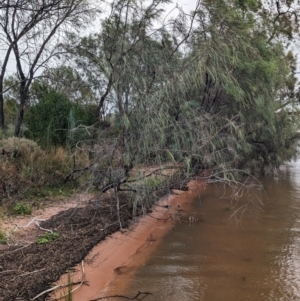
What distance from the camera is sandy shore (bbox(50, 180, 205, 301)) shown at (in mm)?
5629

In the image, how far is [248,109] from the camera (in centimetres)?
1425

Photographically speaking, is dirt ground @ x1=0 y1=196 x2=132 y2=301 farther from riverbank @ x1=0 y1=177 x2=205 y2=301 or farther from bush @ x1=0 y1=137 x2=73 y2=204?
bush @ x1=0 y1=137 x2=73 y2=204

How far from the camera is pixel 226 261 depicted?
7242mm

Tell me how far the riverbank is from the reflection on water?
42 centimetres

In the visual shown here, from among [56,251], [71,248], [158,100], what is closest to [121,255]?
[71,248]

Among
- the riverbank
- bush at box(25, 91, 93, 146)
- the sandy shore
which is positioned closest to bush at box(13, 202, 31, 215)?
the riverbank

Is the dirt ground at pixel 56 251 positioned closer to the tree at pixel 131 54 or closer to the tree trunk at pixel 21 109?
the tree at pixel 131 54

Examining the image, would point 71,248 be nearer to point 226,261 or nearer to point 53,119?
point 226,261

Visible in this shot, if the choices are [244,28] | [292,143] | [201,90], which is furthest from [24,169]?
[292,143]

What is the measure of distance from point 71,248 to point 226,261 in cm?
284

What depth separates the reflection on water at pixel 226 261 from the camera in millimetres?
6016

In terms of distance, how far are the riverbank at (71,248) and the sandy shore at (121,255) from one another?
22 millimetres

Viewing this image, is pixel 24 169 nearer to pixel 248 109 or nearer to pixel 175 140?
pixel 175 140

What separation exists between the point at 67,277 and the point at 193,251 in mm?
3122
